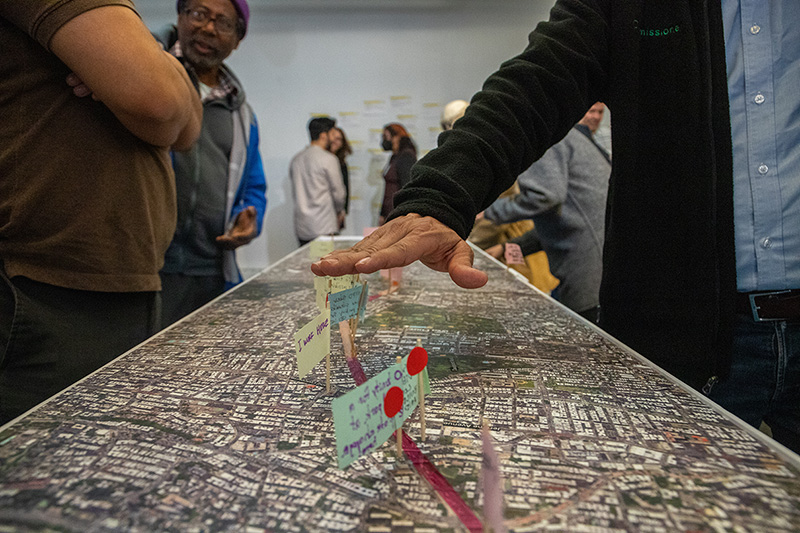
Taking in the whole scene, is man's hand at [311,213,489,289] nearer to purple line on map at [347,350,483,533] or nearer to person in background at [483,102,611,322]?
purple line on map at [347,350,483,533]

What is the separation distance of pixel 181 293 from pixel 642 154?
159 centimetres

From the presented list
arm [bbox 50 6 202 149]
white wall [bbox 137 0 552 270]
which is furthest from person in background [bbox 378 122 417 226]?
arm [bbox 50 6 202 149]

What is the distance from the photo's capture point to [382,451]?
531 millimetres

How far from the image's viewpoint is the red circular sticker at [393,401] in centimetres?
51

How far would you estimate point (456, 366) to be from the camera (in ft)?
2.56

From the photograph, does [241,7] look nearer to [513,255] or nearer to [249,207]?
[249,207]

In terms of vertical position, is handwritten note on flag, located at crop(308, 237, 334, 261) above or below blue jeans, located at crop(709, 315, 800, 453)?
above

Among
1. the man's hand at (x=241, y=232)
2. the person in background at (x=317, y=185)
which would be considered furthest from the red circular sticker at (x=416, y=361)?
the person in background at (x=317, y=185)

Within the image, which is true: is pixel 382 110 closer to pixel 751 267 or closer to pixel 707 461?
pixel 751 267

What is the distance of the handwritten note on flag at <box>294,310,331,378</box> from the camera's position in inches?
25.3

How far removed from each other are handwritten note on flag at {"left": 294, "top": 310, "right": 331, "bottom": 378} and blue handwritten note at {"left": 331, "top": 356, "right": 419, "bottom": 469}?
16 cm

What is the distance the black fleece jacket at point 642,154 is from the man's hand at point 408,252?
0.09ft

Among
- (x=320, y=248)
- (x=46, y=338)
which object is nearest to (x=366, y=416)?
(x=46, y=338)

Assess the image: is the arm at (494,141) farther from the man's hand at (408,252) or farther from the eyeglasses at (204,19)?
the eyeglasses at (204,19)
